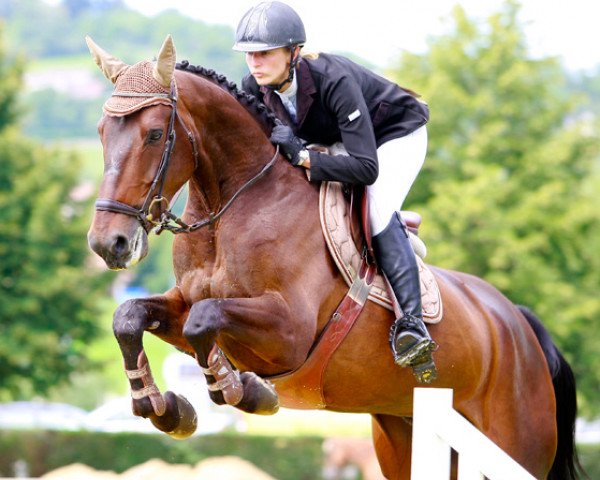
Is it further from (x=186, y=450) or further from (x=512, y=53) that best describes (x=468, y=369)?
(x=512, y=53)

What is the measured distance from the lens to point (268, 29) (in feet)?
17.5

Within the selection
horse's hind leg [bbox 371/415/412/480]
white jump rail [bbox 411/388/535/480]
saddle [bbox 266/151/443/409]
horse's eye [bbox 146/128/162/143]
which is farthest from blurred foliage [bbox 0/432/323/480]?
white jump rail [bbox 411/388/535/480]

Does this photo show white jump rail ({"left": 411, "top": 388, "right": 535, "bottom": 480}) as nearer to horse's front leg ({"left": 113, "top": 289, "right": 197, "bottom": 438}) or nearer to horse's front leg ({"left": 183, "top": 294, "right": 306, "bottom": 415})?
horse's front leg ({"left": 183, "top": 294, "right": 306, "bottom": 415})

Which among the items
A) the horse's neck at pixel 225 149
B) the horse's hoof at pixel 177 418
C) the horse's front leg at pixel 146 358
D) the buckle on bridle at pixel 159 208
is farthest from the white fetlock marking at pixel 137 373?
the horse's neck at pixel 225 149

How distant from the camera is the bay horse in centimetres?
496

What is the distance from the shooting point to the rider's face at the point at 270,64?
5402 mm

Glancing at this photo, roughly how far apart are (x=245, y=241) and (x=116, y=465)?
963 cm

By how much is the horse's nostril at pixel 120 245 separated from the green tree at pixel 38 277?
15.4m

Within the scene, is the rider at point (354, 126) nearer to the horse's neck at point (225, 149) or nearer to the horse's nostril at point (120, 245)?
the horse's neck at point (225, 149)

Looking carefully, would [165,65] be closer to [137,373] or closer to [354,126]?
[354,126]

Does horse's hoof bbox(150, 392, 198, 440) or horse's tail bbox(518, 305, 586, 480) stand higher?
horse's hoof bbox(150, 392, 198, 440)

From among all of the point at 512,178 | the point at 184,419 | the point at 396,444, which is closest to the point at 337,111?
the point at 184,419

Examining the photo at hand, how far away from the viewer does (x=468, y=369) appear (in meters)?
6.43

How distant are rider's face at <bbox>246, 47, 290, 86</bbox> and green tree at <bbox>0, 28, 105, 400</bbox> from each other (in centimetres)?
1517
